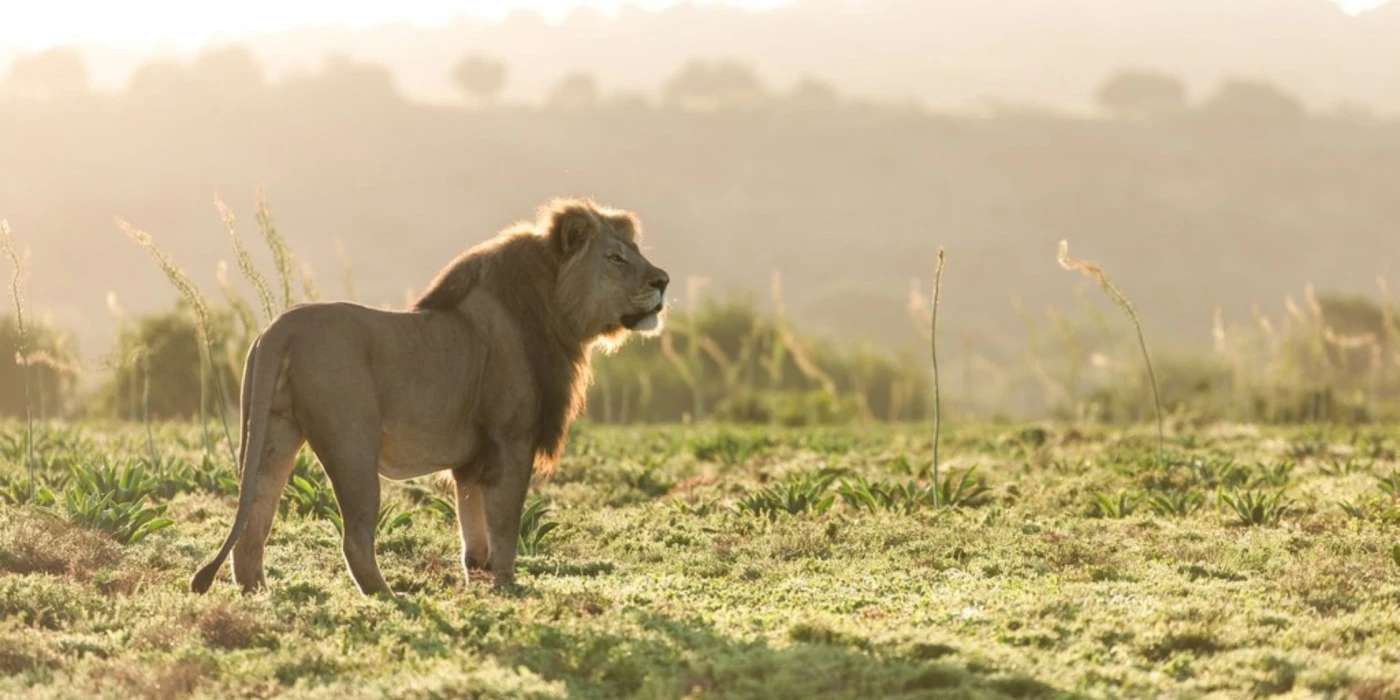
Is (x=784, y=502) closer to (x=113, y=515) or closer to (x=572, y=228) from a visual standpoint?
(x=572, y=228)

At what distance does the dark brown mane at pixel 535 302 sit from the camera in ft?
33.0

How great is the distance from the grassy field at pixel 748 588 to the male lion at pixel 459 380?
432 mm

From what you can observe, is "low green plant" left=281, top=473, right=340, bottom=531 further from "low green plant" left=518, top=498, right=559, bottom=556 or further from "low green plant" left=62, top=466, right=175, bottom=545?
"low green plant" left=518, top=498, right=559, bottom=556

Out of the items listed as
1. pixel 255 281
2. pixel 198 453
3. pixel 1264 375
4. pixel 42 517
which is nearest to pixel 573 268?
pixel 42 517

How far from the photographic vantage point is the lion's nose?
10.3 m

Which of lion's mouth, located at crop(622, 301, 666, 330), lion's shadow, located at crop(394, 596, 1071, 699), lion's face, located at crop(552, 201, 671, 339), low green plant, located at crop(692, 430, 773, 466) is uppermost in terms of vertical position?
lion's face, located at crop(552, 201, 671, 339)

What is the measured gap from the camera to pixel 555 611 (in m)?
8.96

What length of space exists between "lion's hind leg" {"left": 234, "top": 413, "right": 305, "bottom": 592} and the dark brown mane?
1.17 meters

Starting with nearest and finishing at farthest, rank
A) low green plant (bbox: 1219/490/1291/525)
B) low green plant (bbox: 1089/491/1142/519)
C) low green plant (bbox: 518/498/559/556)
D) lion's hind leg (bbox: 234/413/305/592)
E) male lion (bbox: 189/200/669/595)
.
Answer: male lion (bbox: 189/200/669/595), lion's hind leg (bbox: 234/413/305/592), low green plant (bbox: 518/498/559/556), low green plant (bbox: 1219/490/1291/525), low green plant (bbox: 1089/491/1142/519)

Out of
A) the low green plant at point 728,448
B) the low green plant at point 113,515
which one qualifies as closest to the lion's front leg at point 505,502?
the low green plant at point 113,515

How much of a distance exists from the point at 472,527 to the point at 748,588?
1.79 metres

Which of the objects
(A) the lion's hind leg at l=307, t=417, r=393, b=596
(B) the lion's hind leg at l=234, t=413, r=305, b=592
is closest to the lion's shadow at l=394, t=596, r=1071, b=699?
(A) the lion's hind leg at l=307, t=417, r=393, b=596

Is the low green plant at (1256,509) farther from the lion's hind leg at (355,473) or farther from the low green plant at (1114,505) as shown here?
the lion's hind leg at (355,473)

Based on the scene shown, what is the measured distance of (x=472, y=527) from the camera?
33.2 ft
